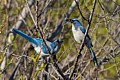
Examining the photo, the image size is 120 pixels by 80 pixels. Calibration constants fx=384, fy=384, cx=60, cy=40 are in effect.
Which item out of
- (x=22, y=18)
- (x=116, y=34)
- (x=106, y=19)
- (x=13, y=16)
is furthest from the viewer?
(x=13, y=16)

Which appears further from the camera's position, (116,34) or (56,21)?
(56,21)

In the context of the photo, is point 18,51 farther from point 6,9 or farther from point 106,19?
point 106,19

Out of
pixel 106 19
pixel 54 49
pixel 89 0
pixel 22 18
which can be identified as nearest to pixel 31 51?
pixel 22 18

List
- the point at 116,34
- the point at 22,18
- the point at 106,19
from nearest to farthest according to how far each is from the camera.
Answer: the point at 106,19
the point at 116,34
the point at 22,18

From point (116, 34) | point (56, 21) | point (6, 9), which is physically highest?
point (6, 9)

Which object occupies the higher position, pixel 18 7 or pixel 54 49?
pixel 18 7

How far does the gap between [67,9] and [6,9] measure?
3.76 feet

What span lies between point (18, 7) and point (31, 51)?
33.5 inches

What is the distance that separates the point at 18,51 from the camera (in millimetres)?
6734

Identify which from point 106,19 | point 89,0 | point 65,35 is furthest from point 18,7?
point 106,19

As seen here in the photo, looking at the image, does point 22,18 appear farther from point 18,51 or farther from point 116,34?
point 116,34

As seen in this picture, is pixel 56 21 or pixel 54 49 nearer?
pixel 54 49

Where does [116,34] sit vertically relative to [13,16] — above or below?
below

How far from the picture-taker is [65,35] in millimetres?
7145
